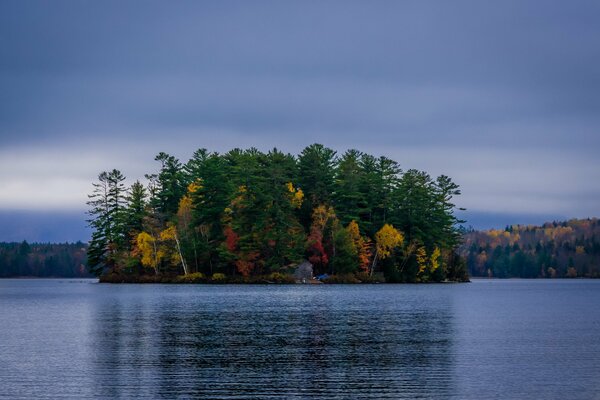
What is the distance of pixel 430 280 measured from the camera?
173 m

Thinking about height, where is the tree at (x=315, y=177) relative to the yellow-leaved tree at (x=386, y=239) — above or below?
above

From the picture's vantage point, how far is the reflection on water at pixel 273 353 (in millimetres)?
35000

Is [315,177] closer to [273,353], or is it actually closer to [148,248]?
[148,248]

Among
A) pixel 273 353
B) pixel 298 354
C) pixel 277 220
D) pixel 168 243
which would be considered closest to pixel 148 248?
pixel 168 243

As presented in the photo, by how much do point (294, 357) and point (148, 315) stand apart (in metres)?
32.3

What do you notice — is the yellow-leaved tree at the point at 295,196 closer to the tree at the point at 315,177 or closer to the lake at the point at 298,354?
the tree at the point at 315,177

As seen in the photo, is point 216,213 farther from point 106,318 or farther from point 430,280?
point 106,318

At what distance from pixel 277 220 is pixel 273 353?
10239cm

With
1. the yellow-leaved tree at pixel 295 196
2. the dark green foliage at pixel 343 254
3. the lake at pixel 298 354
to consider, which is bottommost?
the lake at pixel 298 354

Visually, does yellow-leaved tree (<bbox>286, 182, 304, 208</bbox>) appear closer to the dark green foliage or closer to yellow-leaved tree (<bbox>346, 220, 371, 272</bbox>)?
the dark green foliage

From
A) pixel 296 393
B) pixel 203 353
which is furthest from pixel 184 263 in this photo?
pixel 296 393

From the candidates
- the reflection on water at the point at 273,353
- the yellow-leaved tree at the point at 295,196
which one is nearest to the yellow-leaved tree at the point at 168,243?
the yellow-leaved tree at the point at 295,196

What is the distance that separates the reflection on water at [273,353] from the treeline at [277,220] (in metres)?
69.3

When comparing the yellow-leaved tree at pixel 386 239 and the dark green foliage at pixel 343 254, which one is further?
the yellow-leaved tree at pixel 386 239
